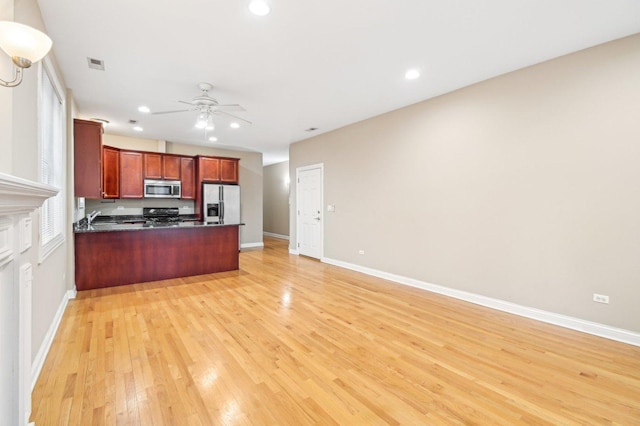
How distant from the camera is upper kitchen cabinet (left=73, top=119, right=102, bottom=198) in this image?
157 inches

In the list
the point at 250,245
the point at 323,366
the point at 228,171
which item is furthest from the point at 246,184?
the point at 323,366

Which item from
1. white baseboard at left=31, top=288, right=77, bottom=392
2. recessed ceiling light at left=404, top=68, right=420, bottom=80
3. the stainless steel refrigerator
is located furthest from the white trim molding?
recessed ceiling light at left=404, top=68, right=420, bottom=80

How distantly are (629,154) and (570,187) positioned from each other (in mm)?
519

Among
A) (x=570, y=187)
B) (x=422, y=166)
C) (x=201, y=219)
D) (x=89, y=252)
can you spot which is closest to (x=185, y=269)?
(x=89, y=252)

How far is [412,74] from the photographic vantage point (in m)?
3.48

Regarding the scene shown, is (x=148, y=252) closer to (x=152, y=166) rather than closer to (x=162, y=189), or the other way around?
(x=162, y=189)

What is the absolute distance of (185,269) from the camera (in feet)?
16.3

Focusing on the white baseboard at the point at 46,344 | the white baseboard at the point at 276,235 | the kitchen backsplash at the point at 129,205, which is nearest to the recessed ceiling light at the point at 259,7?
the white baseboard at the point at 46,344

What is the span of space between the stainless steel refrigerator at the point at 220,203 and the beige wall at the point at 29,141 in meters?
4.04

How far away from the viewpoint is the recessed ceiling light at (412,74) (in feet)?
11.2

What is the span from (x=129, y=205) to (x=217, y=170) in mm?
2203

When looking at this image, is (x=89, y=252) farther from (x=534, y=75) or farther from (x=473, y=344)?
(x=534, y=75)

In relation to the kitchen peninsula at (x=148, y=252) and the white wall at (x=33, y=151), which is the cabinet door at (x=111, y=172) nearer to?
the kitchen peninsula at (x=148, y=252)

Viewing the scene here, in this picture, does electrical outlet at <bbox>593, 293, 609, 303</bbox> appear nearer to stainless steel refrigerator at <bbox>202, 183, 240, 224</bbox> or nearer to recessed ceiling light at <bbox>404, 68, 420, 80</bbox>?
recessed ceiling light at <bbox>404, 68, 420, 80</bbox>
